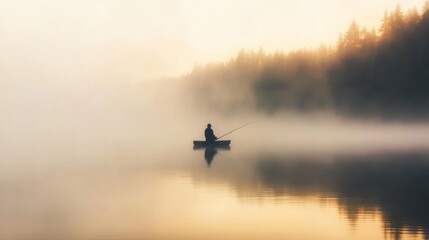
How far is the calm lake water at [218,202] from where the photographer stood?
16.9m

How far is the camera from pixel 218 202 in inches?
868

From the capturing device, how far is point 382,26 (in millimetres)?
128750

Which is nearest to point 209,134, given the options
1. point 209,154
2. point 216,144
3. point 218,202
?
point 209,154

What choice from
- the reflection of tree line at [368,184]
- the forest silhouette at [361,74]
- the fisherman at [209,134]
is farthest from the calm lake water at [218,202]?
the forest silhouette at [361,74]

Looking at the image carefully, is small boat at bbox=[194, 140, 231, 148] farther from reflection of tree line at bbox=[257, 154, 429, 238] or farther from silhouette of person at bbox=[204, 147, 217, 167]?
reflection of tree line at bbox=[257, 154, 429, 238]

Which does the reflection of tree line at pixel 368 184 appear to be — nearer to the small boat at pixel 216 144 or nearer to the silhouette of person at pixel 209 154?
the silhouette of person at pixel 209 154

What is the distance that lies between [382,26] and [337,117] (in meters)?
21.7

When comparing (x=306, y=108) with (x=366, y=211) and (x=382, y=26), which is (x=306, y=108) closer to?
(x=382, y=26)

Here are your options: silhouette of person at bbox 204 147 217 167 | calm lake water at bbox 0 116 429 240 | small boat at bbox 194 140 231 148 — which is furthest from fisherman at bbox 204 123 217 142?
calm lake water at bbox 0 116 429 240

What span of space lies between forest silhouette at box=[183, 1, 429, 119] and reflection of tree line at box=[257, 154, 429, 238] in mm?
87034

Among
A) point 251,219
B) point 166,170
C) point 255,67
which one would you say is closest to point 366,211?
point 251,219

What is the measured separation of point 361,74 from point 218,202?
113 m

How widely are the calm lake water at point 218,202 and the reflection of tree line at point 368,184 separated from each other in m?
0.04

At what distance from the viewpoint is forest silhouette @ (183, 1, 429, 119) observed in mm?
124875
